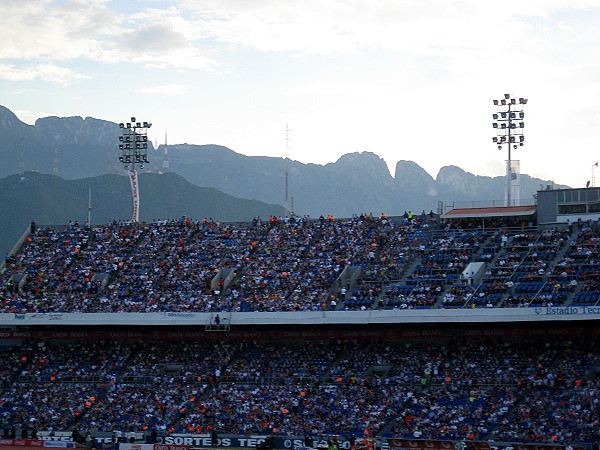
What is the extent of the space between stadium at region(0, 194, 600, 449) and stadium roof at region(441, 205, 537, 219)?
143mm

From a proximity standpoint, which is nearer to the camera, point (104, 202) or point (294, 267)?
point (294, 267)

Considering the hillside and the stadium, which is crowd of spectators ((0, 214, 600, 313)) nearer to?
the stadium

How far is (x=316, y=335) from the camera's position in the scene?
2159 inches

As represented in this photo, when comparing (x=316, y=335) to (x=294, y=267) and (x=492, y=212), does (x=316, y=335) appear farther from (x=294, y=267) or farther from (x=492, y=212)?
(x=492, y=212)

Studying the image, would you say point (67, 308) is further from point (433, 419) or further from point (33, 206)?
point (33, 206)

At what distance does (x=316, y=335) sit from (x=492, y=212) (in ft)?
46.2

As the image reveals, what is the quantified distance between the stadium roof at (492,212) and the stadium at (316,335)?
0.47ft

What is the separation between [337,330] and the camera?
5419 cm

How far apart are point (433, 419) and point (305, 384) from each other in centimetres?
825

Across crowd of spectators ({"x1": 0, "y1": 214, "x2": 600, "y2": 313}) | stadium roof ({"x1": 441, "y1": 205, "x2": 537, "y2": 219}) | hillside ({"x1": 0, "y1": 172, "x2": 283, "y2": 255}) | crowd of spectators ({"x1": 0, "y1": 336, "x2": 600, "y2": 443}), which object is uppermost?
hillside ({"x1": 0, "y1": 172, "x2": 283, "y2": 255})

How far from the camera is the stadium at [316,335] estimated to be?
154 ft

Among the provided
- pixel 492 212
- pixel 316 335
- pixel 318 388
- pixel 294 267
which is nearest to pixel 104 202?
pixel 294 267

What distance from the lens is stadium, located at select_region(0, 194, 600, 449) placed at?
154 feet

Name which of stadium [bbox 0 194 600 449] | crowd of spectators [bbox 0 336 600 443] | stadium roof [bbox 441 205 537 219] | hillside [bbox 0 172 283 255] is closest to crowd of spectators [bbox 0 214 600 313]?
stadium [bbox 0 194 600 449]
